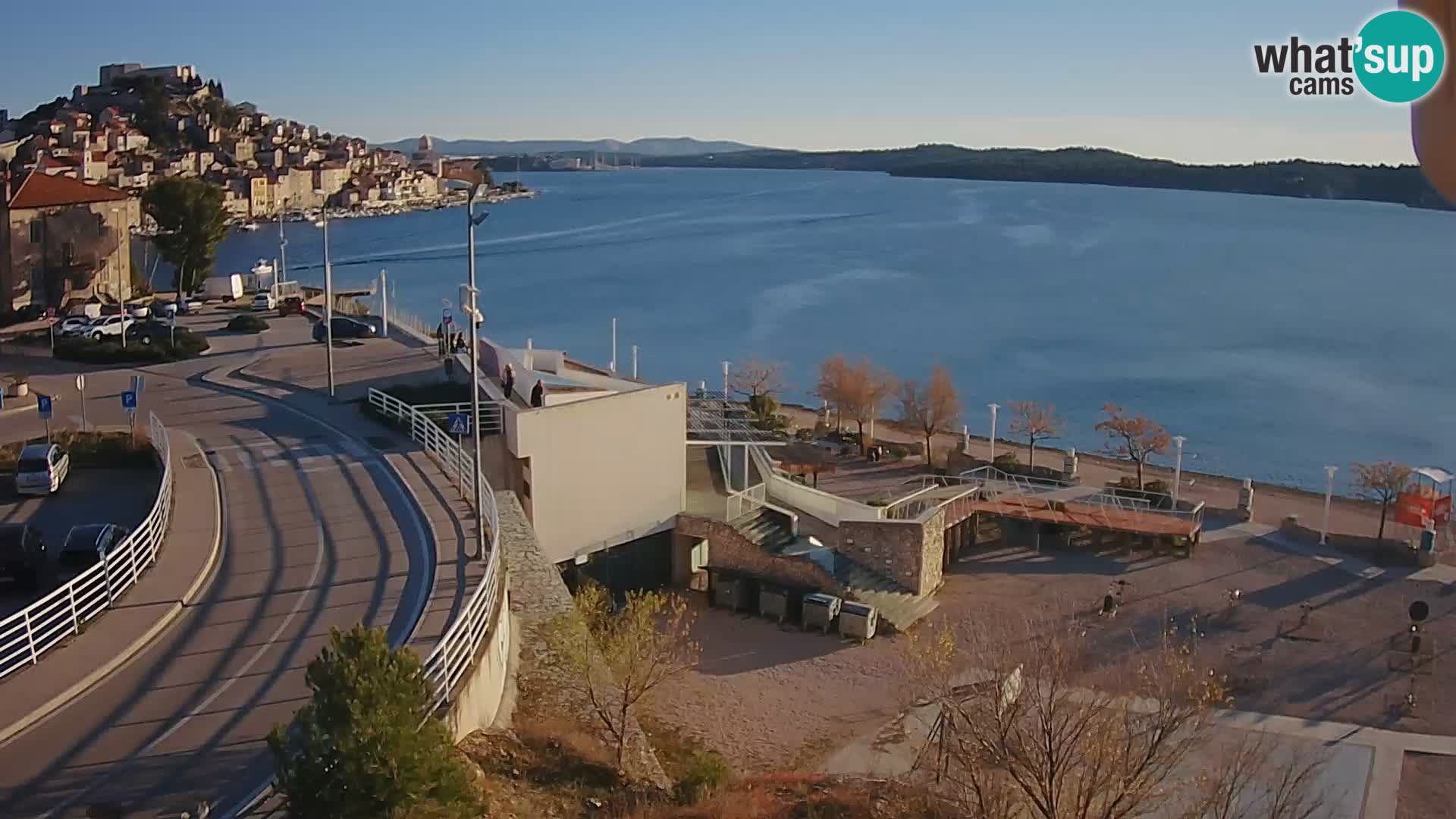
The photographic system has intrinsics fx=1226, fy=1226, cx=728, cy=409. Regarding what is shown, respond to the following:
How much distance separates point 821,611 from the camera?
58.1ft

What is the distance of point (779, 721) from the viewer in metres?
14.8

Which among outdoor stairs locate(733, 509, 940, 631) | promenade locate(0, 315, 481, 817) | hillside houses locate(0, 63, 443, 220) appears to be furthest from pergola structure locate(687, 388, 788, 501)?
hillside houses locate(0, 63, 443, 220)

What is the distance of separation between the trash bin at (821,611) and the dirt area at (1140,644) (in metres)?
0.24

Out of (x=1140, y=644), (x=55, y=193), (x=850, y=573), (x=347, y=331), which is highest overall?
(x=55, y=193)

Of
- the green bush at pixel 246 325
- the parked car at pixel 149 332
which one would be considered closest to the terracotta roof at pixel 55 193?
the parked car at pixel 149 332

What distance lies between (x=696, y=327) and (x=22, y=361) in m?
36.2

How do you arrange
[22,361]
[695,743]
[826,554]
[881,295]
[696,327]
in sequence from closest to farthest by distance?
[695,743]
[826,554]
[22,361]
[696,327]
[881,295]

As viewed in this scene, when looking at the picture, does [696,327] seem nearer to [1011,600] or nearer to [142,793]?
[1011,600]

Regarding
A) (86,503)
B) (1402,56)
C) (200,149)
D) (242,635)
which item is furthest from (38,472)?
(200,149)

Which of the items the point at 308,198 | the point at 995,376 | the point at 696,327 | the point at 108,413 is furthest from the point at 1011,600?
the point at 308,198

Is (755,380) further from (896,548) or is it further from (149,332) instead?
(896,548)

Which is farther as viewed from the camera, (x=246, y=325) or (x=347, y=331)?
(x=246, y=325)

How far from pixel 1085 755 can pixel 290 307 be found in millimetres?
31086

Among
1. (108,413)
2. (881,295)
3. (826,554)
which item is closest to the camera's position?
(826,554)
